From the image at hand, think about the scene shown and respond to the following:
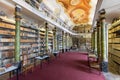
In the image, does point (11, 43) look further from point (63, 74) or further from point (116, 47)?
point (116, 47)

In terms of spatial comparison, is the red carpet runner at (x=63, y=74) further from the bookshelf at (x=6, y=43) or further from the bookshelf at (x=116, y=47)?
the bookshelf at (x=116, y=47)

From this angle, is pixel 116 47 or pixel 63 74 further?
pixel 116 47

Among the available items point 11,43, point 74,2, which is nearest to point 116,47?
point 11,43

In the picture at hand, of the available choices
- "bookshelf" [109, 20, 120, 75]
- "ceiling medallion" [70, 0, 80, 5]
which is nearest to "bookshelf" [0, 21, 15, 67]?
"bookshelf" [109, 20, 120, 75]

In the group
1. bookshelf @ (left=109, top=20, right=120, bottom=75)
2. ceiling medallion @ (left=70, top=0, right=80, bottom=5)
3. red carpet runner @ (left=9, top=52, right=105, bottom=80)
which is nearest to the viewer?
red carpet runner @ (left=9, top=52, right=105, bottom=80)

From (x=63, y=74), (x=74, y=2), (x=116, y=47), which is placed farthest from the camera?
(x=74, y=2)

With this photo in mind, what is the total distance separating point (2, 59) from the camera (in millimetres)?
6121

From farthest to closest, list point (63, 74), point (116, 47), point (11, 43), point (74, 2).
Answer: point (74, 2) < point (116, 47) < point (11, 43) < point (63, 74)

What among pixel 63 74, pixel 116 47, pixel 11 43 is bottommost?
pixel 63 74

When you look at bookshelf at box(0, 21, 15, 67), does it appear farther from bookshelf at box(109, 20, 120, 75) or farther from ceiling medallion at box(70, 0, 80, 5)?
ceiling medallion at box(70, 0, 80, 5)

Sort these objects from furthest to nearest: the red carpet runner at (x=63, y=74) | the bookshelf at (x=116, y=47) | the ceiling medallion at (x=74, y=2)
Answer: the ceiling medallion at (x=74, y=2)
the bookshelf at (x=116, y=47)
the red carpet runner at (x=63, y=74)

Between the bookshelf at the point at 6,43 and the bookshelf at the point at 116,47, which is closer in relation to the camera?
the bookshelf at the point at 6,43

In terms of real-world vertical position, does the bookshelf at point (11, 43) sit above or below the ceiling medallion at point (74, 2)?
below

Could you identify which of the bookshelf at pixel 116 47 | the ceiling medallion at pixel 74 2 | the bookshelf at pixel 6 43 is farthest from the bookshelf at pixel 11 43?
the ceiling medallion at pixel 74 2
